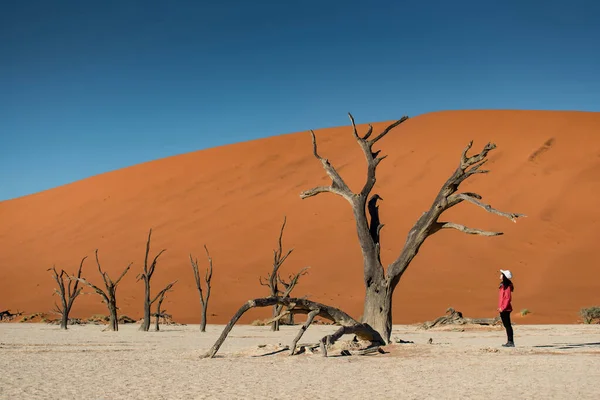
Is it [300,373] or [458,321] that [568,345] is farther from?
[458,321]

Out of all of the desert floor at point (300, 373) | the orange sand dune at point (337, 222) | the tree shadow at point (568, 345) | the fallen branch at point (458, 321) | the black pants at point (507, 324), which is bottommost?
the desert floor at point (300, 373)

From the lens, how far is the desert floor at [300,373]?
6.92 meters

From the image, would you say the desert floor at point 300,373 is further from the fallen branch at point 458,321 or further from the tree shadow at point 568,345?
the fallen branch at point 458,321

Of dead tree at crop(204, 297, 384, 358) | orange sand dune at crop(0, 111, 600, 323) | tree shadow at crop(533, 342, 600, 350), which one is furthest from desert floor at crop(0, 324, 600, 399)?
orange sand dune at crop(0, 111, 600, 323)

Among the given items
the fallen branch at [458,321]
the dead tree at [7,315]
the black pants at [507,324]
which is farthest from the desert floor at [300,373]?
the dead tree at [7,315]

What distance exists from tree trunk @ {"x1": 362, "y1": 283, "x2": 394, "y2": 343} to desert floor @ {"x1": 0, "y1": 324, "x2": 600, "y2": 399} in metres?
0.43

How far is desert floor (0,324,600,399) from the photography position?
692 cm

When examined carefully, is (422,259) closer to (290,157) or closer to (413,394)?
(290,157)

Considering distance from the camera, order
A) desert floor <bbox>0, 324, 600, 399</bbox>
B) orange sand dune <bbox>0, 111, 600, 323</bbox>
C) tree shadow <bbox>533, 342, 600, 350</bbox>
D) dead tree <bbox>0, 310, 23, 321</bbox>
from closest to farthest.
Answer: desert floor <bbox>0, 324, 600, 399</bbox>, tree shadow <bbox>533, 342, 600, 350</bbox>, dead tree <bbox>0, 310, 23, 321</bbox>, orange sand dune <bbox>0, 111, 600, 323</bbox>

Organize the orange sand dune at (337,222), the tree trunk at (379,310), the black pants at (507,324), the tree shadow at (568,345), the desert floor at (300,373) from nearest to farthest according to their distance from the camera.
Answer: the desert floor at (300,373), the tree trunk at (379,310), the black pants at (507,324), the tree shadow at (568,345), the orange sand dune at (337,222)

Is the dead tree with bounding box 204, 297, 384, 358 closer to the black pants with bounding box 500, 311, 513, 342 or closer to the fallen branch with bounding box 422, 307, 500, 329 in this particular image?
the black pants with bounding box 500, 311, 513, 342

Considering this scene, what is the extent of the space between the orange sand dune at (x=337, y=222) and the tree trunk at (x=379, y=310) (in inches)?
496

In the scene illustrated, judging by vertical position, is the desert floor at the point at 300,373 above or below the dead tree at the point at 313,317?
below

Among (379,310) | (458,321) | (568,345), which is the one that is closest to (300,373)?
(379,310)
